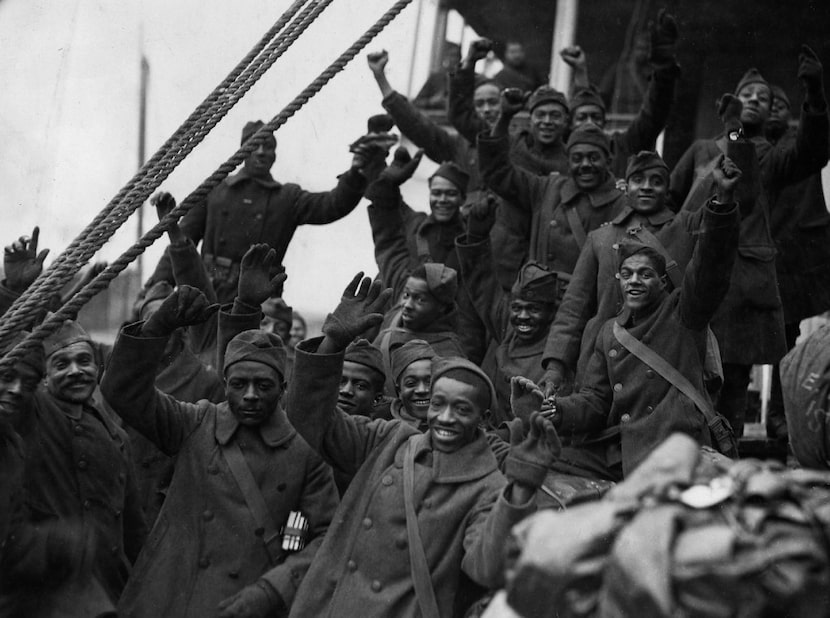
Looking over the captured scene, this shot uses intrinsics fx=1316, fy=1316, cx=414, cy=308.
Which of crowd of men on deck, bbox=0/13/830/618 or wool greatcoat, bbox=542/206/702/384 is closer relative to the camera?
crowd of men on deck, bbox=0/13/830/618

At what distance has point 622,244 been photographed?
6.12 metres

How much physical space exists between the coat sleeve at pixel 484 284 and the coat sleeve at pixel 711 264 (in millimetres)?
1848

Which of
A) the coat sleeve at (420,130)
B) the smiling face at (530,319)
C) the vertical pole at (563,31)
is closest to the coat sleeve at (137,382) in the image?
the smiling face at (530,319)

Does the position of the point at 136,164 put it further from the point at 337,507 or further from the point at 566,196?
the point at 337,507

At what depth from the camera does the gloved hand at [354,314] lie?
198 inches

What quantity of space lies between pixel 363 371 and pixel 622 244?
1.34 m

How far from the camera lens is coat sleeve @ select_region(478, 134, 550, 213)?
7594 mm

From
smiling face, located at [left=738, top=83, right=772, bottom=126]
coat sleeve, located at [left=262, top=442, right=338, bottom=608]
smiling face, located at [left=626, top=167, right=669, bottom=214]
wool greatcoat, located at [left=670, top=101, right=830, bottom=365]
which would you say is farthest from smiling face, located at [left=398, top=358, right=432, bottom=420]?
smiling face, located at [left=738, top=83, right=772, bottom=126]

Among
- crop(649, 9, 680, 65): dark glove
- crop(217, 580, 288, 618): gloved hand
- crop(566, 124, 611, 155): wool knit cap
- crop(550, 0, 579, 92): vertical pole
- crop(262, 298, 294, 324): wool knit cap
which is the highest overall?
crop(550, 0, 579, 92): vertical pole

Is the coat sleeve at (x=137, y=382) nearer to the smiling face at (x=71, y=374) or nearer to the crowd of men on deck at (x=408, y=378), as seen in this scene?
the crowd of men on deck at (x=408, y=378)

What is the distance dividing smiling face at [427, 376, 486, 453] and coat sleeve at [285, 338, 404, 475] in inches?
14.3

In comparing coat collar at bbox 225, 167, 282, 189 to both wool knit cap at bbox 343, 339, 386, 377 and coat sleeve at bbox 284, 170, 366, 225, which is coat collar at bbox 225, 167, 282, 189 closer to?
coat sleeve at bbox 284, 170, 366, 225

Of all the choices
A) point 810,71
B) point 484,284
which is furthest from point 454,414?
point 810,71

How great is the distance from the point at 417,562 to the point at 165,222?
1504 millimetres
